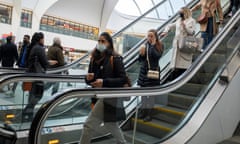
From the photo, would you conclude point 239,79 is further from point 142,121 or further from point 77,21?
point 77,21

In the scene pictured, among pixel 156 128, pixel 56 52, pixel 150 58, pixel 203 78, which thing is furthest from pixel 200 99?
pixel 56 52

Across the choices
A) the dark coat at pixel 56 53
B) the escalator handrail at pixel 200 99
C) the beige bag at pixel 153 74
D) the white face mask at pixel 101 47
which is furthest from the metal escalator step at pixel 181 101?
the dark coat at pixel 56 53

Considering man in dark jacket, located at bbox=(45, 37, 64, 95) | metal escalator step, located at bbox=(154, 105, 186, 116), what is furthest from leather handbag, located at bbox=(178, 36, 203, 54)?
man in dark jacket, located at bbox=(45, 37, 64, 95)

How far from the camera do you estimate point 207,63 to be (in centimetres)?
379

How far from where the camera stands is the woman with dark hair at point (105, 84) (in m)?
2.68

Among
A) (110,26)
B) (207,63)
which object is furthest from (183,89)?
(110,26)

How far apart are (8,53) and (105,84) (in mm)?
4408

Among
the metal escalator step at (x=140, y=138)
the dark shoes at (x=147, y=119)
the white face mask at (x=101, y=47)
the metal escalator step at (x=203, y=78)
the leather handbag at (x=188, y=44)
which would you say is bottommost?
the metal escalator step at (x=140, y=138)

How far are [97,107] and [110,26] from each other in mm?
22186

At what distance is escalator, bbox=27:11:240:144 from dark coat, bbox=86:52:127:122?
0.12 meters

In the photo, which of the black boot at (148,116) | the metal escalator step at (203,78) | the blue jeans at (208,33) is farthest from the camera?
the blue jeans at (208,33)

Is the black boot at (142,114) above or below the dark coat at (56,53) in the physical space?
below

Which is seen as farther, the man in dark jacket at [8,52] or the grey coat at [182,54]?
the man in dark jacket at [8,52]

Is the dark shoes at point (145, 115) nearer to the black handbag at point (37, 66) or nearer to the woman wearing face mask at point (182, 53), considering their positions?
the woman wearing face mask at point (182, 53)
